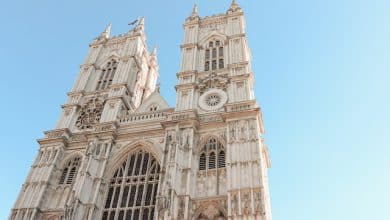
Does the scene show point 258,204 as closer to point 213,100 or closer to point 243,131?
point 243,131

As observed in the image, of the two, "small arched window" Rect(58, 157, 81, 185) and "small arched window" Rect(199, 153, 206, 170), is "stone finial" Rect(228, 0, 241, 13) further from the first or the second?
"small arched window" Rect(58, 157, 81, 185)

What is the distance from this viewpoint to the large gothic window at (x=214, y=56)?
30.6m

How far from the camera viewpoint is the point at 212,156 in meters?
24.2

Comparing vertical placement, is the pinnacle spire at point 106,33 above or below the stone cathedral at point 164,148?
above

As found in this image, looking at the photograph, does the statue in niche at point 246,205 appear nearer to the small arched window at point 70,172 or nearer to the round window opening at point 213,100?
the round window opening at point 213,100

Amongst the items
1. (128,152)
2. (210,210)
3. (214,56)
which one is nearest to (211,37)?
(214,56)

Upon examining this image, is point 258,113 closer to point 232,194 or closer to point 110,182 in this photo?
point 232,194

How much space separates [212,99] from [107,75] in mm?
11352

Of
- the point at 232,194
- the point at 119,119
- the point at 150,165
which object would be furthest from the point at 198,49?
the point at 232,194

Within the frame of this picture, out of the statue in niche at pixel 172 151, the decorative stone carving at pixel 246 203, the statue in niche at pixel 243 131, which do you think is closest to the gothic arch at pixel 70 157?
the statue in niche at pixel 172 151

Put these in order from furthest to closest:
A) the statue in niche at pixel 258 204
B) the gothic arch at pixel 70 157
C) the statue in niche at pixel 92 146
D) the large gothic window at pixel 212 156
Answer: the gothic arch at pixel 70 157, the statue in niche at pixel 92 146, the large gothic window at pixel 212 156, the statue in niche at pixel 258 204

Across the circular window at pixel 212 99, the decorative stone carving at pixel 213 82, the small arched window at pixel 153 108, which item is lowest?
the circular window at pixel 212 99

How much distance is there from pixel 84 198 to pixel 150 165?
4595 mm

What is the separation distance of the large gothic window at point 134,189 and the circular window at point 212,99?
213 inches
